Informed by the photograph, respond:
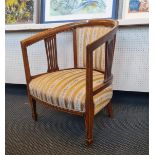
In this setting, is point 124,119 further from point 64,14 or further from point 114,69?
point 64,14

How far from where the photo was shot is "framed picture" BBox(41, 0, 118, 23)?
163 cm

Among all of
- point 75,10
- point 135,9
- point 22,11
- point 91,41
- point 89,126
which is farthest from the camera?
point 22,11

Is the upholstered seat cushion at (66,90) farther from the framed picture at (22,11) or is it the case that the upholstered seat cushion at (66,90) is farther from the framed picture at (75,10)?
the framed picture at (22,11)

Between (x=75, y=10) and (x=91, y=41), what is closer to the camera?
(x=91, y=41)

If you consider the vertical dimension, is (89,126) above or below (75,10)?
below

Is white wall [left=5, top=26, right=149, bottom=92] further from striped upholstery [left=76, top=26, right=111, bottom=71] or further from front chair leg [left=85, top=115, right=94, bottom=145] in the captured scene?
front chair leg [left=85, top=115, right=94, bottom=145]

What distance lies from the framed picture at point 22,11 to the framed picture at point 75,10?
0.31 ft

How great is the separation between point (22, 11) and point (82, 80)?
120 cm

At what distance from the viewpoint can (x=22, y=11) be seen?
1.93m

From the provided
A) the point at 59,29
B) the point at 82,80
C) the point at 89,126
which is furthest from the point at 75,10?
the point at 89,126

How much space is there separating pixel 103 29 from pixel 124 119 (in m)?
0.66

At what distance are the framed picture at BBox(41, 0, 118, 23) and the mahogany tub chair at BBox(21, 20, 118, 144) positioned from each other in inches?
11.0

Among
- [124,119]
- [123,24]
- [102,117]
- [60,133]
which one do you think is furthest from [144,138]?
[123,24]

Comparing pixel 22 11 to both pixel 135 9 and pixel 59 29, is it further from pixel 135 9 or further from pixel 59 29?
pixel 135 9
